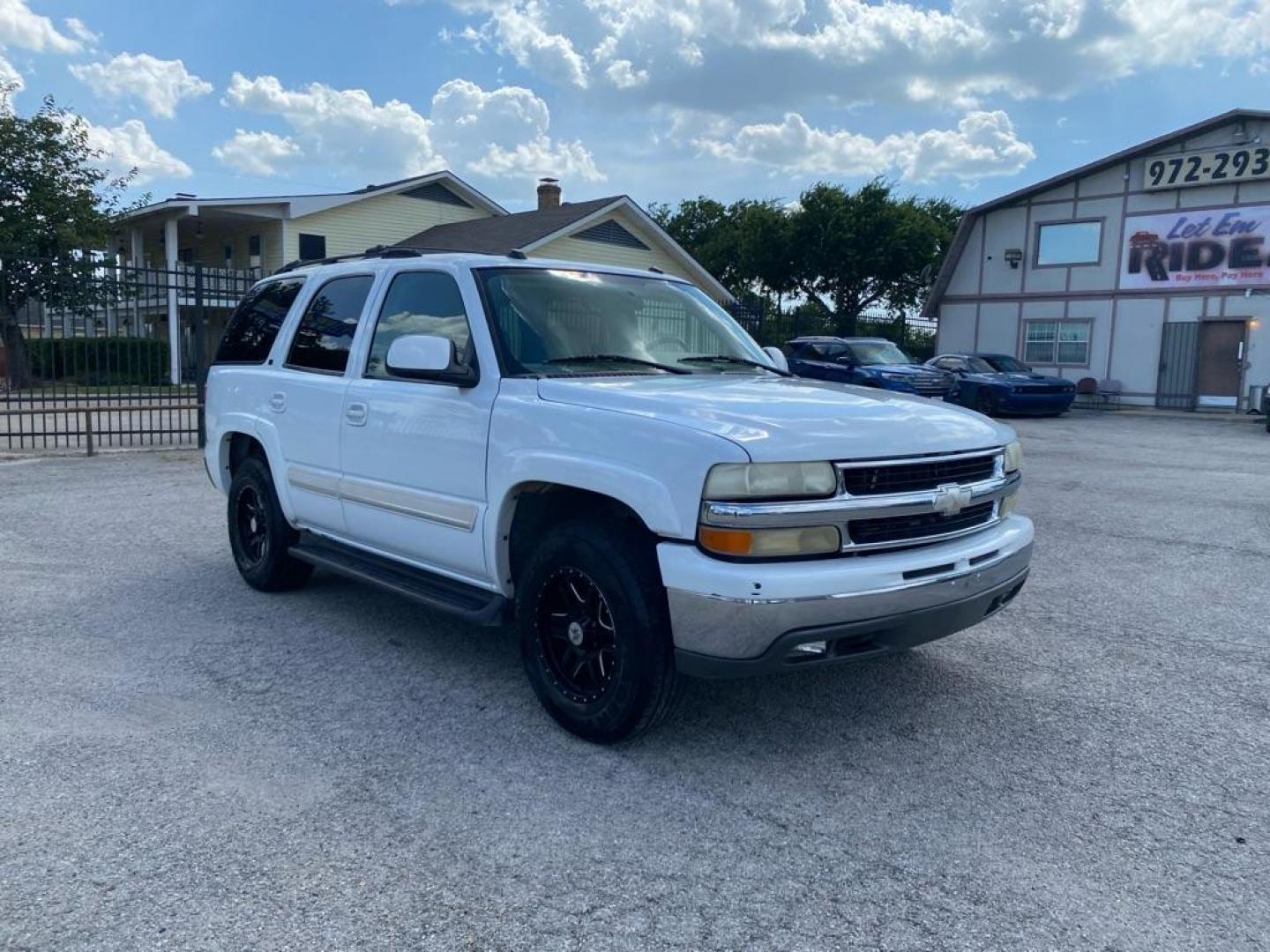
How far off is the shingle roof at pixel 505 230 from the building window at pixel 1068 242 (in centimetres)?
1257

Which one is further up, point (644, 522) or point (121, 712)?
point (644, 522)

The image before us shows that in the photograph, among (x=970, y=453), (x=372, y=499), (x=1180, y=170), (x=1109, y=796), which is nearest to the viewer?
(x=1109, y=796)

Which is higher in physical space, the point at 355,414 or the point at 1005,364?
the point at 1005,364

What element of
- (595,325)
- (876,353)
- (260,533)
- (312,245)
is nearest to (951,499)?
(595,325)

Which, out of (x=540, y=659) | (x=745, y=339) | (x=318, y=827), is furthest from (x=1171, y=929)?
(x=745, y=339)

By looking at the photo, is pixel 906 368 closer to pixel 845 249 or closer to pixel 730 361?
pixel 730 361

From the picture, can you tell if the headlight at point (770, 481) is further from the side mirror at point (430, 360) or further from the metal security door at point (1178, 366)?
the metal security door at point (1178, 366)

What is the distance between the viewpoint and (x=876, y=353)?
2009 centimetres

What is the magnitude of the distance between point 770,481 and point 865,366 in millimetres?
16747

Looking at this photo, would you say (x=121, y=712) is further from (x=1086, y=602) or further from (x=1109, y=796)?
(x=1086, y=602)

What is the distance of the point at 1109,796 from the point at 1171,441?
15.8 metres

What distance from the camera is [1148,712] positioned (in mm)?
4102

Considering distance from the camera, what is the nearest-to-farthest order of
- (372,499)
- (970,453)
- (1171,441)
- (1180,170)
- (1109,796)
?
(1109,796)
(970,453)
(372,499)
(1171,441)
(1180,170)

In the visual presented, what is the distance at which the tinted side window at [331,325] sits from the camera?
4.99 meters
